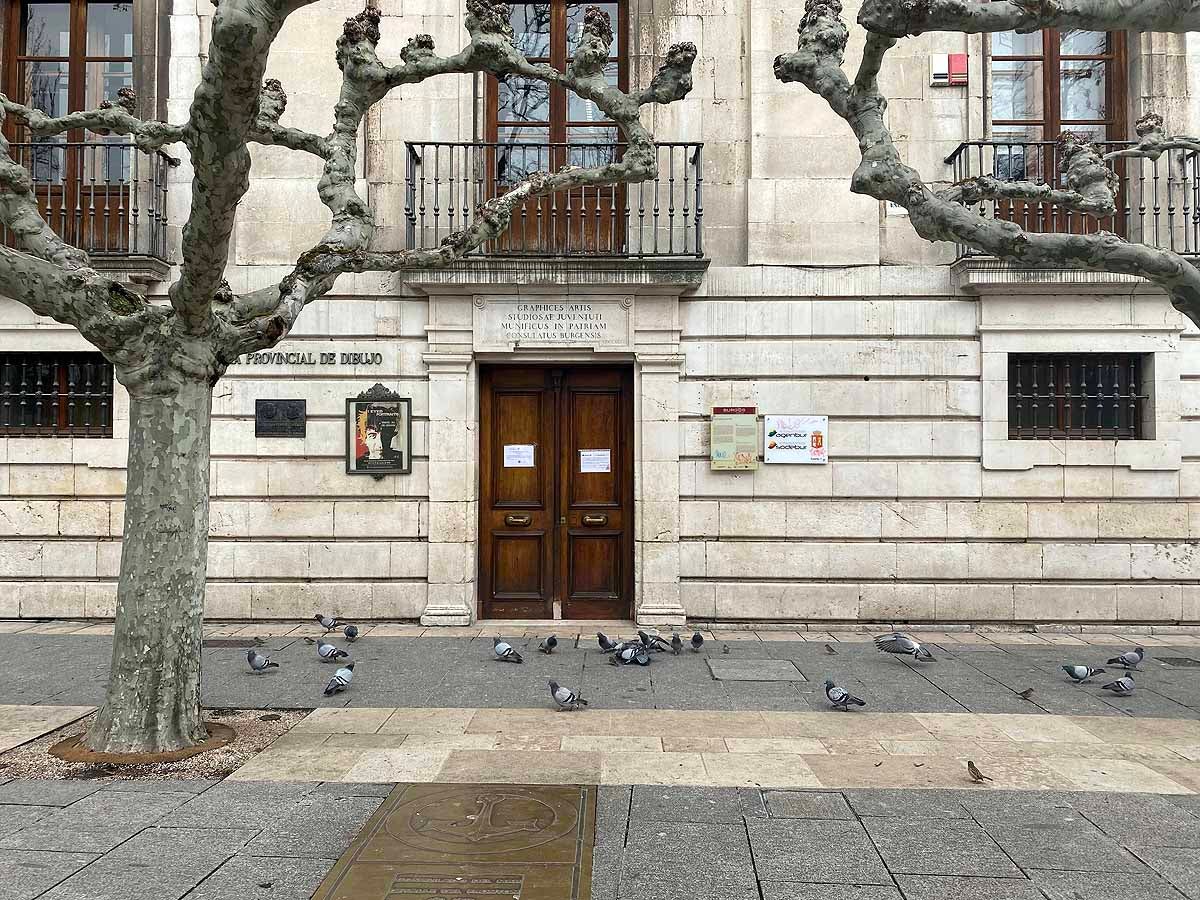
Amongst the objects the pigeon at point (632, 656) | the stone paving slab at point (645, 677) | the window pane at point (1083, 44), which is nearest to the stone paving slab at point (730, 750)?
the stone paving slab at point (645, 677)

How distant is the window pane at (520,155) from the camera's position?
1052 cm

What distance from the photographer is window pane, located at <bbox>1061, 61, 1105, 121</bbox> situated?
1052cm

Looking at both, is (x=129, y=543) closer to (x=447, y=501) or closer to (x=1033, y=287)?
(x=447, y=501)

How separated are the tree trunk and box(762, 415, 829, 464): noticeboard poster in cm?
649

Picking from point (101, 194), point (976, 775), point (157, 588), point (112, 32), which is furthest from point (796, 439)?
point (112, 32)

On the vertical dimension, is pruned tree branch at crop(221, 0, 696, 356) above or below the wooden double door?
above

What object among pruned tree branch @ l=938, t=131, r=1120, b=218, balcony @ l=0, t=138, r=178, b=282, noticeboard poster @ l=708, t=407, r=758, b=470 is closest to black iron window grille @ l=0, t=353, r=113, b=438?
balcony @ l=0, t=138, r=178, b=282

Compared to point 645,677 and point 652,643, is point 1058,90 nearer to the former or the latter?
point 652,643

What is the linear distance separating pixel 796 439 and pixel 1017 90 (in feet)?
17.3

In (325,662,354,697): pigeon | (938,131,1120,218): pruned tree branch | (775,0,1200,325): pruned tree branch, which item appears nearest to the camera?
(775,0,1200,325): pruned tree branch

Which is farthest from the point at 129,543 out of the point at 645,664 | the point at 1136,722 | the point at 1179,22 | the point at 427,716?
the point at 1136,722

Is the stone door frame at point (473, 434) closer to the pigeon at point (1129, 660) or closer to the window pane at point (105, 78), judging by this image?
the pigeon at point (1129, 660)

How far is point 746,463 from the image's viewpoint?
10.0m

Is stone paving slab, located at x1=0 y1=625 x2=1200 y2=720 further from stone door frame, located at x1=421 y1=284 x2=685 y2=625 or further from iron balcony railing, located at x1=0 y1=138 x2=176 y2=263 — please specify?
iron balcony railing, located at x1=0 y1=138 x2=176 y2=263
